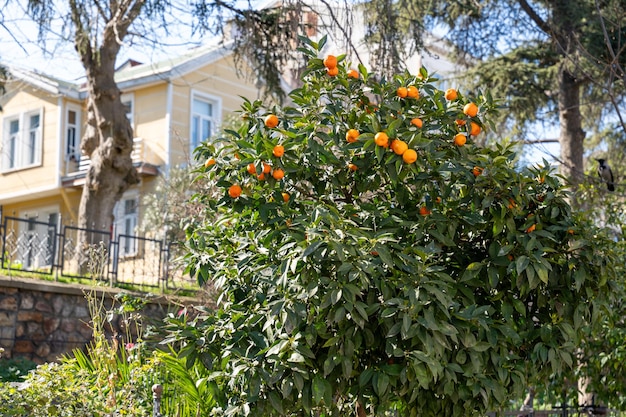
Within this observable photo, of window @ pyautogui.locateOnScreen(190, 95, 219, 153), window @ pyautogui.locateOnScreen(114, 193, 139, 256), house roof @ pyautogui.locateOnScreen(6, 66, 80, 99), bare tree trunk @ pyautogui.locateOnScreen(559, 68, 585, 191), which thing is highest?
house roof @ pyautogui.locateOnScreen(6, 66, 80, 99)

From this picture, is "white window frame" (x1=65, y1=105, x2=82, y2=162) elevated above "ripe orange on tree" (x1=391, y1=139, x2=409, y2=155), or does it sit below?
Result: above

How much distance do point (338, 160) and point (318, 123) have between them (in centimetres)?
25

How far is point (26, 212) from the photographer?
78.2 ft

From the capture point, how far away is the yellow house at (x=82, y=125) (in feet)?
68.9

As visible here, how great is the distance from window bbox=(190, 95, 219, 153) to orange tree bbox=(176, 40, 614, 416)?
650 inches

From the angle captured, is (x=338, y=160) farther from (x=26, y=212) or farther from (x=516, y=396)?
(x=26, y=212)

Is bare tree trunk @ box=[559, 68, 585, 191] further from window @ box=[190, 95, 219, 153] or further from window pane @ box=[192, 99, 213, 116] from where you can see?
window pane @ box=[192, 99, 213, 116]

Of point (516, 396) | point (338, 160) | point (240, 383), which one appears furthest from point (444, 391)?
point (338, 160)

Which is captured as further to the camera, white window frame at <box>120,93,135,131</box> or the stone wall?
white window frame at <box>120,93,135,131</box>

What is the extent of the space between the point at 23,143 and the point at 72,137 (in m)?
1.82

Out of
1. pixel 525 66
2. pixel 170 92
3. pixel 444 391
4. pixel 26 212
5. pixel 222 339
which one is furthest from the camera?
pixel 26 212

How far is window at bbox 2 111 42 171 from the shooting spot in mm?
23016

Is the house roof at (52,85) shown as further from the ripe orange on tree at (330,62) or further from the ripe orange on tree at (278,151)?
the ripe orange on tree at (278,151)

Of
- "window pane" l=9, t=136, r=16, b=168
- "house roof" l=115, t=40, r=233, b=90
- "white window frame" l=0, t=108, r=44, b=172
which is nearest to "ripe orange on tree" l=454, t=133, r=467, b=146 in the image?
"house roof" l=115, t=40, r=233, b=90
